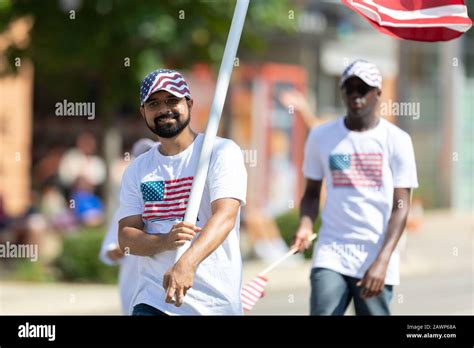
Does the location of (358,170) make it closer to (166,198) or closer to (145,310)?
(166,198)

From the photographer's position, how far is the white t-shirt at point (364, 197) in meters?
7.23

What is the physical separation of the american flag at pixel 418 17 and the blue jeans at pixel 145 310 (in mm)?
1995

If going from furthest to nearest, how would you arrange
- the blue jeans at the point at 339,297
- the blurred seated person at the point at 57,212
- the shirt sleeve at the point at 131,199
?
the blurred seated person at the point at 57,212
the blue jeans at the point at 339,297
the shirt sleeve at the point at 131,199

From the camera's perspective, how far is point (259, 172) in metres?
21.8

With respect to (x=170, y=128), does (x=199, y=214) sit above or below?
below

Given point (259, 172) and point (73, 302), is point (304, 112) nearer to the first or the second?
point (73, 302)

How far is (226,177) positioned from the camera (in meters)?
5.68

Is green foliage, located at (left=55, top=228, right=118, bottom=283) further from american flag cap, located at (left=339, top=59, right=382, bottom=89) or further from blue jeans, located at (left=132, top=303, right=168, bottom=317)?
blue jeans, located at (left=132, top=303, right=168, bottom=317)

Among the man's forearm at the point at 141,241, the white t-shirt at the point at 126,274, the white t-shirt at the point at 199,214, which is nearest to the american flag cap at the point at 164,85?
the white t-shirt at the point at 199,214

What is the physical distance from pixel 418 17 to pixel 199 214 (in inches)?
70.6

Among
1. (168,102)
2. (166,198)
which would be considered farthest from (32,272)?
(168,102)

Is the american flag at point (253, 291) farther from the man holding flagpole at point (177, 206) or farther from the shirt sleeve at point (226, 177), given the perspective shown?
the shirt sleeve at point (226, 177)

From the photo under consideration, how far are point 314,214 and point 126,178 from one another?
6.27 feet

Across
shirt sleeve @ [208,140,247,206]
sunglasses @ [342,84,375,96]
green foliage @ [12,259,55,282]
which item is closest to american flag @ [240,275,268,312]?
shirt sleeve @ [208,140,247,206]
